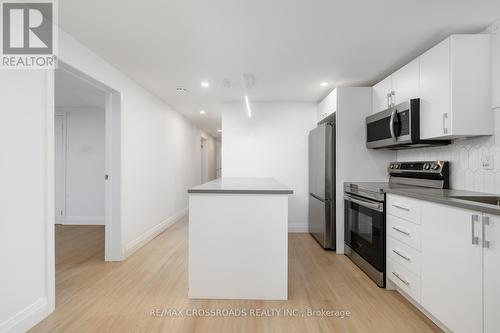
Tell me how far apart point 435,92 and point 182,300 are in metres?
2.79

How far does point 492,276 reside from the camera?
132 centimetres

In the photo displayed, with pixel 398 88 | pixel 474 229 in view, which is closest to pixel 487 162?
pixel 474 229

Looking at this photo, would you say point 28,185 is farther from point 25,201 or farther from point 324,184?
point 324,184

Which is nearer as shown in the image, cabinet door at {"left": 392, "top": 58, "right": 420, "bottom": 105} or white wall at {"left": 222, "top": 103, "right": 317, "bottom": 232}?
cabinet door at {"left": 392, "top": 58, "right": 420, "bottom": 105}

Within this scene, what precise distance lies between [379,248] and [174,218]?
375cm

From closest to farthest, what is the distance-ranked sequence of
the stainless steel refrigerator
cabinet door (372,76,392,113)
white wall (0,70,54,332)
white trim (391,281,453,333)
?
1. white wall (0,70,54,332)
2. white trim (391,281,453,333)
3. cabinet door (372,76,392,113)
4. the stainless steel refrigerator

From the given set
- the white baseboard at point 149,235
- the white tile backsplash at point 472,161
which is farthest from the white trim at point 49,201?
the white tile backsplash at point 472,161

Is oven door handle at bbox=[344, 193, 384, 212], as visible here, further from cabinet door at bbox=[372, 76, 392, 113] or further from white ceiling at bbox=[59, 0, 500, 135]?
white ceiling at bbox=[59, 0, 500, 135]

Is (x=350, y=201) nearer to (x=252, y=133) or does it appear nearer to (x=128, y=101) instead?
(x=252, y=133)

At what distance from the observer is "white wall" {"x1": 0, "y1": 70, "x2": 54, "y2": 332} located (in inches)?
61.9

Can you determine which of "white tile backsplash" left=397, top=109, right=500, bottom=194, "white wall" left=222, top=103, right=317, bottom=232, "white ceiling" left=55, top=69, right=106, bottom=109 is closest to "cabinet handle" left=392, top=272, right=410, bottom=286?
"white tile backsplash" left=397, top=109, right=500, bottom=194

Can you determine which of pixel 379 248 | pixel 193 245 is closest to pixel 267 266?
pixel 193 245

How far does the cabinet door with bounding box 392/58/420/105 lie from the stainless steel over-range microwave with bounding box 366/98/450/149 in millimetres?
131

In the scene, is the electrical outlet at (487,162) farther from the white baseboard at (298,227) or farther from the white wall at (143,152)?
the white wall at (143,152)
